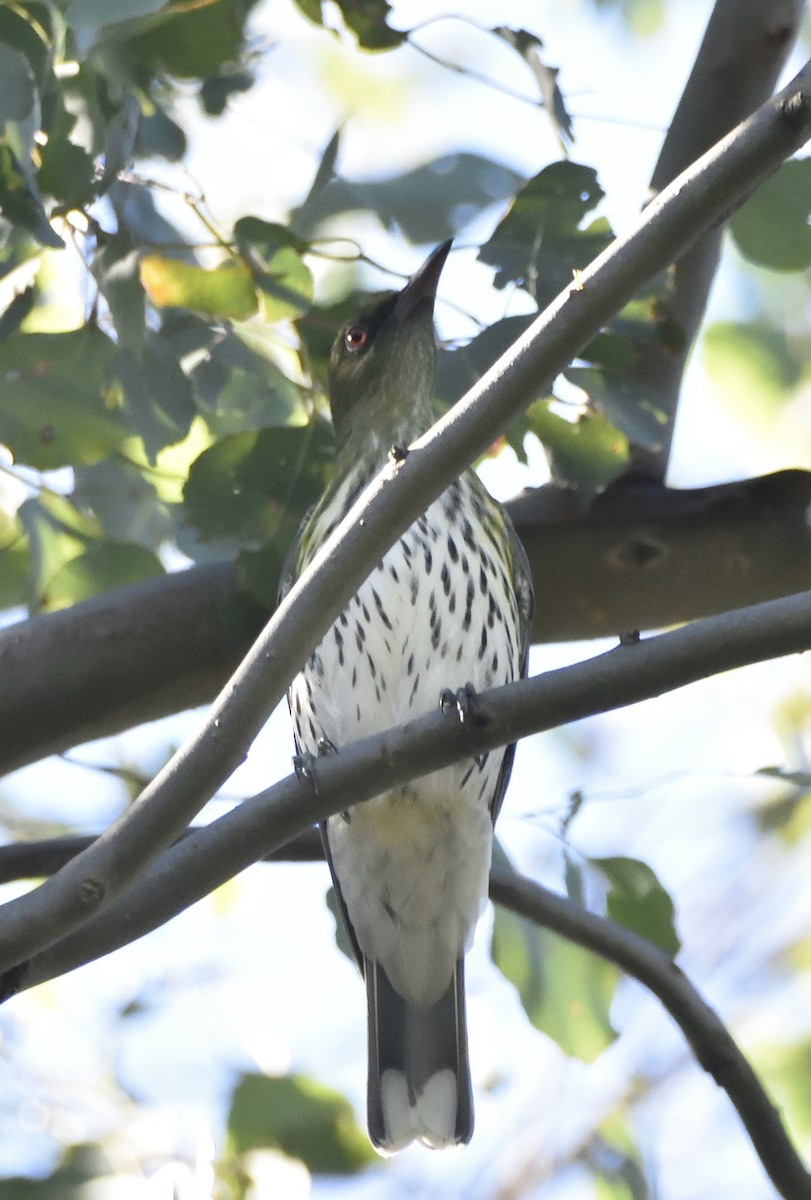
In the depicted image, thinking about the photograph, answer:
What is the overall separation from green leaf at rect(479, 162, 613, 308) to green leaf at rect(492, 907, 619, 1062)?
1372 mm

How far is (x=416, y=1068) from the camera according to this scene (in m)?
3.90

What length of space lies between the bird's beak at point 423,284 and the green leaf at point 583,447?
0.49 m

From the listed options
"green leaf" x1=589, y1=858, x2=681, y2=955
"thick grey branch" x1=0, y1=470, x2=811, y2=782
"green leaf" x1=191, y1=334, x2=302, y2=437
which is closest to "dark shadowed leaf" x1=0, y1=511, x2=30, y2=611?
"green leaf" x1=191, y1=334, x2=302, y2=437

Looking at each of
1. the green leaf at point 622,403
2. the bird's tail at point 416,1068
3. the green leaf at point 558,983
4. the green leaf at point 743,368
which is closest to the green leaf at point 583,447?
the green leaf at point 622,403

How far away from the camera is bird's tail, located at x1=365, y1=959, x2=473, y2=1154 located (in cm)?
382

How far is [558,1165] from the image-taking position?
14.6 ft

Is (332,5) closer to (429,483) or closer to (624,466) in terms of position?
(624,466)

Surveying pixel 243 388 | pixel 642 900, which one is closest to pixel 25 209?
pixel 243 388

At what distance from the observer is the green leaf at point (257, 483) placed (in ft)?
11.1

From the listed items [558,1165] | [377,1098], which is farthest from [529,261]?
[558,1165]

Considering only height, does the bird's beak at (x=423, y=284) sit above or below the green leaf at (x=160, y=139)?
below

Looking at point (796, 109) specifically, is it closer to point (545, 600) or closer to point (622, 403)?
point (622, 403)

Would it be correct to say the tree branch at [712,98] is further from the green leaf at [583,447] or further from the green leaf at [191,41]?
the green leaf at [191,41]

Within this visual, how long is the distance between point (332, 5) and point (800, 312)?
2.12 m
